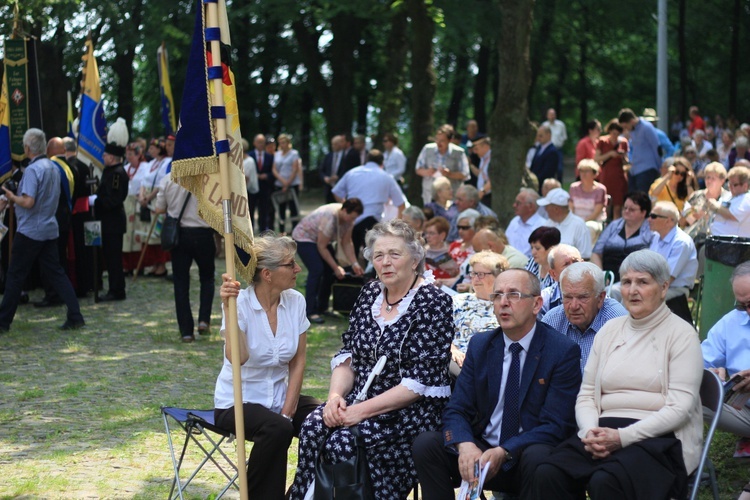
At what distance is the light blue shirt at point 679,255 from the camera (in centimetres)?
925

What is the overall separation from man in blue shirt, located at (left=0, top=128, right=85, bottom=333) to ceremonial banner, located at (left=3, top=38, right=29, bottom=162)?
2.01 meters

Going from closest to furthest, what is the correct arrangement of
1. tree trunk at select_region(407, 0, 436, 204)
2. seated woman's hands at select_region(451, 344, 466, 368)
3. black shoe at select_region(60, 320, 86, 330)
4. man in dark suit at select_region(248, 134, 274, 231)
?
seated woman's hands at select_region(451, 344, 466, 368) → black shoe at select_region(60, 320, 86, 330) → tree trunk at select_region(407, 0, 436, 204) → man in dark suit at select_region(248, 134, 274, 231)

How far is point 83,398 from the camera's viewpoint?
8.73 meters

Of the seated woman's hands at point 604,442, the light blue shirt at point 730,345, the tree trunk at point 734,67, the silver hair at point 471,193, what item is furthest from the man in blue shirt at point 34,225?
the tree trunk at point 734,67

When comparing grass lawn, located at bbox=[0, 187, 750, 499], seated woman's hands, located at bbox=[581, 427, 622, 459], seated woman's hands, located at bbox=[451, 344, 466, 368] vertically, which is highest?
seated woman's hands, located at bbox=[451, 344, 466, 368]

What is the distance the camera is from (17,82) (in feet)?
43.3

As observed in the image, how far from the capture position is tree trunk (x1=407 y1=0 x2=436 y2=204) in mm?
19031

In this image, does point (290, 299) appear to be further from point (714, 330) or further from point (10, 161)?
point (10, 161)

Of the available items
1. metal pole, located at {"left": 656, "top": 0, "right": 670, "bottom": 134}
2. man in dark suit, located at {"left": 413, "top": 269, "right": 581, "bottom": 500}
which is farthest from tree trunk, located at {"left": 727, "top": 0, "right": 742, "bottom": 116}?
man in dark suit, located at {"left": 413, "top": 269, "right": 581, "bottom": 500}

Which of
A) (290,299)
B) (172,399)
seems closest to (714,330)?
(290,299)

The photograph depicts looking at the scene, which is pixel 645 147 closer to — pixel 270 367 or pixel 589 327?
pixel 589 327

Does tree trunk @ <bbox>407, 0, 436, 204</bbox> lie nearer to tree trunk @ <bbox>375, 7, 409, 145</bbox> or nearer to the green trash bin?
tree trunk @ <bbox>375, 7, 409, 145</bbox>

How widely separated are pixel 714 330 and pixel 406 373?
1.81 metres

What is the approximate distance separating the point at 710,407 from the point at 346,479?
186 cm
